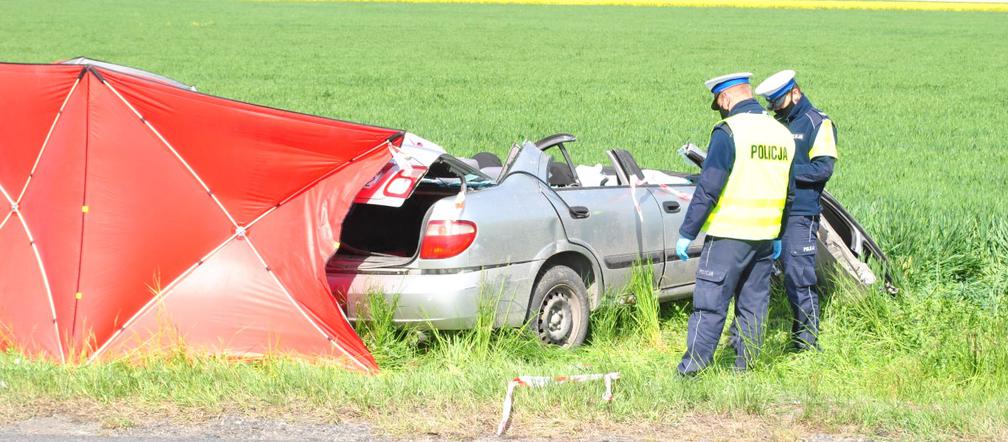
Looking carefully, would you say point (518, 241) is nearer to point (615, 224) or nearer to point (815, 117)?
point (615, 224)

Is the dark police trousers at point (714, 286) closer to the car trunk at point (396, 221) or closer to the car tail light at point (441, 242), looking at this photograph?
the car tail light at point (441, 242)

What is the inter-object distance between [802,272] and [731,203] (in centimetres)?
109

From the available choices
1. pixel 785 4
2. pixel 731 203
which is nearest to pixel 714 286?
pixel 731 203

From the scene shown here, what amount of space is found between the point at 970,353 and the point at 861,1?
79.1 m

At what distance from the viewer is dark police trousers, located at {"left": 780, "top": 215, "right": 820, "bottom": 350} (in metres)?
6.81

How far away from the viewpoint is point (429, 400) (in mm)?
5148

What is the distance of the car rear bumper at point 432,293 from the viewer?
6188 millimetres

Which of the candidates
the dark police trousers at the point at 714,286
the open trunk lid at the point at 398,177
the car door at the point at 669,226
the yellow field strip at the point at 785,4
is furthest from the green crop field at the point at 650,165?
the yellow field strip at the point at 785,4

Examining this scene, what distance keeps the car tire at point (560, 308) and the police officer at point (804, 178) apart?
3.69 feet

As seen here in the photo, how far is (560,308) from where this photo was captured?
22.6 feet

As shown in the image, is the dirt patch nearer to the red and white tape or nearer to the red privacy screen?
the red and white tape

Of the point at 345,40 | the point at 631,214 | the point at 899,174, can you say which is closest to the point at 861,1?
the point at 345,40

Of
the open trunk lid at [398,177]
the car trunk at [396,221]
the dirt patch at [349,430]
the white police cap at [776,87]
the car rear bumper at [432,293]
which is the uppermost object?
the white police cap at [776,87]

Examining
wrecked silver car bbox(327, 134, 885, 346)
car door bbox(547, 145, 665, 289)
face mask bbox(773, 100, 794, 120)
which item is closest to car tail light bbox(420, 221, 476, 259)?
wrecked silver car bbox(327, 134, 885, 346)
